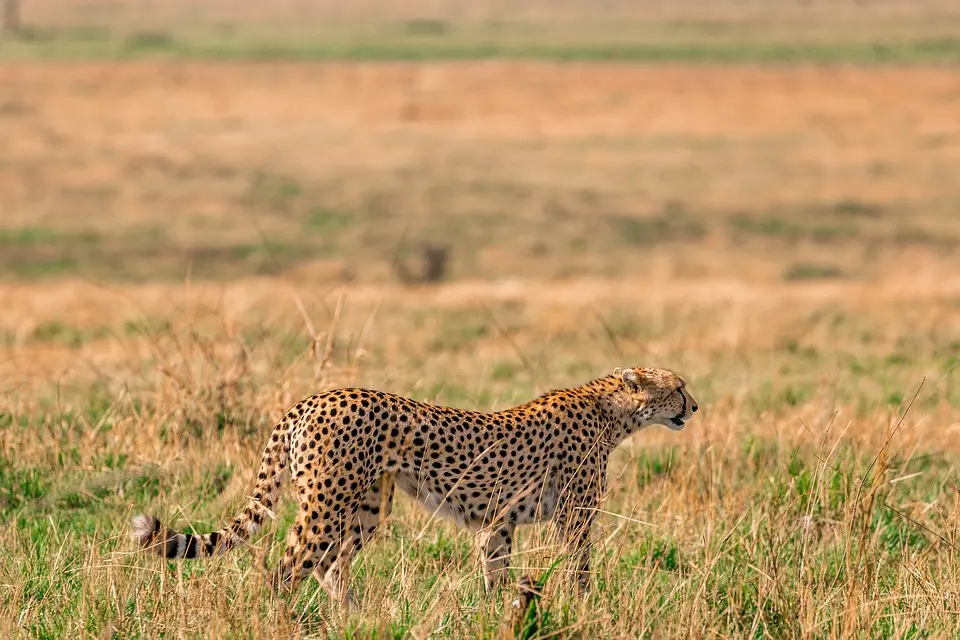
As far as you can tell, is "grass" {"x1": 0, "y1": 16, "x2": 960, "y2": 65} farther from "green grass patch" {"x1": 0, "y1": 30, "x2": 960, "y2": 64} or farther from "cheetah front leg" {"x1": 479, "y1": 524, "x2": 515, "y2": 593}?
"cheetah front leg" {"x1": 479, "y1": 524, "x2": 515, "y2": 593}

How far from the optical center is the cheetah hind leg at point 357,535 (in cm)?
467

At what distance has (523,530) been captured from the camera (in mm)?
5820

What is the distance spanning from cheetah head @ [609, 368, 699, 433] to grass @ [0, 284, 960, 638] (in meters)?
Result: 0.32

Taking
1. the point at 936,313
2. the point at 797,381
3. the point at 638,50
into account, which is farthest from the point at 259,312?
the point at 638,50

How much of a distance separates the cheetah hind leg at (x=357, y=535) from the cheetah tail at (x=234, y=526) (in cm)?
26

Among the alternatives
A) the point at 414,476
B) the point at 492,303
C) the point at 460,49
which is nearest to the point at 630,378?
the point at 414,476

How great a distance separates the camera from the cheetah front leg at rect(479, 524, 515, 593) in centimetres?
488

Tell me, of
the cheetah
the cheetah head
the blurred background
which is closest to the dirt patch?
the blurred background

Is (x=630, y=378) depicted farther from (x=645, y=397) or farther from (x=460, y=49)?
(x=460, y=49)

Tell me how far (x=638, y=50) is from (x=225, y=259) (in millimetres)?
40423

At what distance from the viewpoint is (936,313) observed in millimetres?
14211

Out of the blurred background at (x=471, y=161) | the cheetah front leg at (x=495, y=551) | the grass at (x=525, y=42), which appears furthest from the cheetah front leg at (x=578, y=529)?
the grass at (x=525, y=42)

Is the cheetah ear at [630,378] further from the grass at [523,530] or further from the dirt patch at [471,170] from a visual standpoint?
the dirt patch at [471,170]

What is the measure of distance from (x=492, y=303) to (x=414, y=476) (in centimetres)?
961
